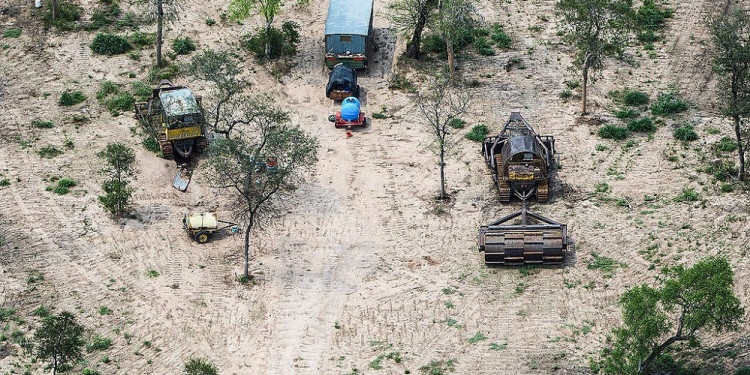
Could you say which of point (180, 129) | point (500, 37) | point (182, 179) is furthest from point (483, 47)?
point (182, 179)

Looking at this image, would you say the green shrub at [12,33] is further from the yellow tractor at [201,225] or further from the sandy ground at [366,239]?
the yellow tractor at [201,225]

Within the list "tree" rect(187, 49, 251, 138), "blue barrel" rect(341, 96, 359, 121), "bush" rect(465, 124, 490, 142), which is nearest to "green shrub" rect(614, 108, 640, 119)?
"bush" rect(465, 124, 490, 142)

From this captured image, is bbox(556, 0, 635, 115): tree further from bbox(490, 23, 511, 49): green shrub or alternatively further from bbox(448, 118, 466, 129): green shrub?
bbox(448, 118, 466, 129): green shrub

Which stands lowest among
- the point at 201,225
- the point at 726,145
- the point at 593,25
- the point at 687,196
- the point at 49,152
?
the point at 201,225

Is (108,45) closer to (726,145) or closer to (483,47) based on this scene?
(483,47)

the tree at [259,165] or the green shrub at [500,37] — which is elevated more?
the green shrub at [500,37]

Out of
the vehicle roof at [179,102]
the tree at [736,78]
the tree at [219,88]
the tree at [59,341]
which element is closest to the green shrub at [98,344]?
the tree at [59,341]

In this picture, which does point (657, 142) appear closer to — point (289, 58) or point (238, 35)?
point (289, 58)
